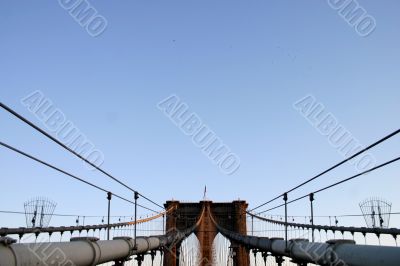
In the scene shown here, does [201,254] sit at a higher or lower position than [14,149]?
lower

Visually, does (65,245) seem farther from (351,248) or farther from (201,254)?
(201,254)

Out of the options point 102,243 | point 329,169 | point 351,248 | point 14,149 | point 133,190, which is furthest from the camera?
point 133,190

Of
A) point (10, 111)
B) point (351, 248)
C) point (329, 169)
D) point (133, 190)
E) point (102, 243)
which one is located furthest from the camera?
point (133, 190)

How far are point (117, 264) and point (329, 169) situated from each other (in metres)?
6.75

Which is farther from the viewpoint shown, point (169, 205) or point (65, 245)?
point (169, 205)

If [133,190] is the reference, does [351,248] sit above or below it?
below

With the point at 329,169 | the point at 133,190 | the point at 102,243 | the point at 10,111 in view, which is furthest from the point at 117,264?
the point at 10,111

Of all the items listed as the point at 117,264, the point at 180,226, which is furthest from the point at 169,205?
the point at 117,264

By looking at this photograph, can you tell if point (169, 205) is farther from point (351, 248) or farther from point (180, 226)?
point (351, 248)

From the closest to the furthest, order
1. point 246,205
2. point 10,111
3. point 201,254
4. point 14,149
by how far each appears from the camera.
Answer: point 10,111 → point 14,149 → point 201,254 → point 246,205

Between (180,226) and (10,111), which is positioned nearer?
(10,111)

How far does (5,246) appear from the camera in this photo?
178 inches

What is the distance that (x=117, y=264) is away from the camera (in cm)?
1145

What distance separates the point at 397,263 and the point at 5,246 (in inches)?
168
